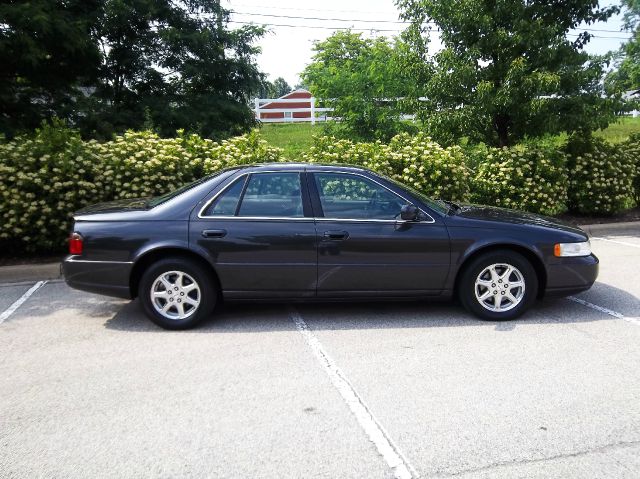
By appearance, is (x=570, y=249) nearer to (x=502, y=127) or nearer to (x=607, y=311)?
(x=607, y=311)

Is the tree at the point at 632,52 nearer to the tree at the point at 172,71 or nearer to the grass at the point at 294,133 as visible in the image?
the grass at the point at 294,133

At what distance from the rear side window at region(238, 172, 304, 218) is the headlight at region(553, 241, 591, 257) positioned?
2356 mm

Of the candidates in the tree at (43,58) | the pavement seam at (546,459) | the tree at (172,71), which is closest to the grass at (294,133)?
the tree at (172,71)

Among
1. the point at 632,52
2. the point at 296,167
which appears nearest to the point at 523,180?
the point at 296,167

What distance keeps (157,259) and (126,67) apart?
30.3 feet

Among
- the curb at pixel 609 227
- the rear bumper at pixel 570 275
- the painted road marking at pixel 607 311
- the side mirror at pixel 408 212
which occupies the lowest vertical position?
the painted road marking at pixel 607 311

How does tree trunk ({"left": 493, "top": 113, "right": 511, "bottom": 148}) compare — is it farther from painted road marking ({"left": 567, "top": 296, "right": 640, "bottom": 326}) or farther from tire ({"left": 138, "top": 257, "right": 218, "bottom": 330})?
tire ({"left": 138, "top": 257, "right": 218, "bottom": 330})

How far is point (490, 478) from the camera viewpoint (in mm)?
2717

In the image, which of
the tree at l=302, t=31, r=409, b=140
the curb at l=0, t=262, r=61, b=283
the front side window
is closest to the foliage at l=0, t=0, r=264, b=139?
the tree at l=302, t=31, r=409, b=140

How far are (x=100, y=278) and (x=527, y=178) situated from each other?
6831 mm

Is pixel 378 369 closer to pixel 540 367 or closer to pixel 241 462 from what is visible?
pixel 540 367

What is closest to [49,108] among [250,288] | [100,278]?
[100,278]

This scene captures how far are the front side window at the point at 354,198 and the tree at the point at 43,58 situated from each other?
6863 millimetres

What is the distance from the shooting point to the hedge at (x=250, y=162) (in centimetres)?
701
